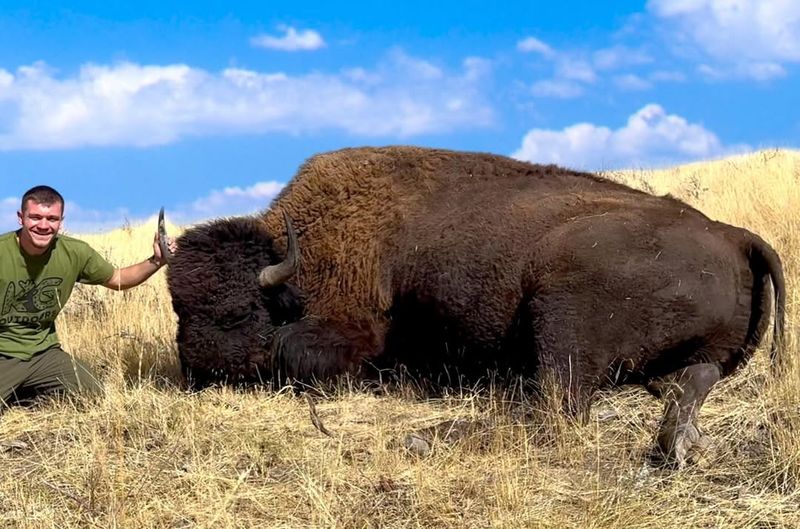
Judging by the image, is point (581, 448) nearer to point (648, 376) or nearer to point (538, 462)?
point (538, 462)

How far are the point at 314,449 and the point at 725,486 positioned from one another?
1897mm

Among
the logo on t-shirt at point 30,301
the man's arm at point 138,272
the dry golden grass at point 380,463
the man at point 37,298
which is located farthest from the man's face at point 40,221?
the dry golden grass at point 380,463

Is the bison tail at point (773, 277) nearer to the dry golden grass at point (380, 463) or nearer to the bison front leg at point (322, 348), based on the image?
the dry golden grass at point (380, 463)

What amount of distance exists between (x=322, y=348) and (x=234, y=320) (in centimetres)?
63

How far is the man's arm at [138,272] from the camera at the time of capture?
590 centimetres

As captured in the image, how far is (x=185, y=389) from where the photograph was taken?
5816 mm

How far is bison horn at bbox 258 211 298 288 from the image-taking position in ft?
18.6

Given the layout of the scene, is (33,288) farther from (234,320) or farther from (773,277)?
(773,277)

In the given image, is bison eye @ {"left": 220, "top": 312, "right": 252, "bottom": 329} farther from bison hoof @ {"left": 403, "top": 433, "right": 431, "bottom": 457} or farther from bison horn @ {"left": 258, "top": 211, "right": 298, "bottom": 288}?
bison hoof @ {"left": 403, "top": 433, "right": 431, "bottom": 457}

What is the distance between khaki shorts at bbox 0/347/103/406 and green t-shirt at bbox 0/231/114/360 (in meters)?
0.06

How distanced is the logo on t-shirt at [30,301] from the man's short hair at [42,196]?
53 cm

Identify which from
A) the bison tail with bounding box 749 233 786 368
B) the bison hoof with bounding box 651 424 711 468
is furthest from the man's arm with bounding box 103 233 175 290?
the bison tail with bounding box 749 233 786 368

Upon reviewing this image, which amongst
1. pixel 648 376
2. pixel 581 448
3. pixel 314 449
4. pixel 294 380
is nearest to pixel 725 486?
pixel 581 448

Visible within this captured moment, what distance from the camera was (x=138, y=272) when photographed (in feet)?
19.5
